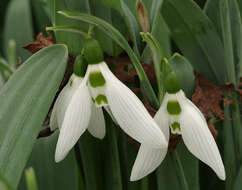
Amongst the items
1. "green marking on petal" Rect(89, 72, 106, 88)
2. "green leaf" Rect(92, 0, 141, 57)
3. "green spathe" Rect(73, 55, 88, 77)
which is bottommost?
"green marking on petal" Rect(89, 72, 106, 88)

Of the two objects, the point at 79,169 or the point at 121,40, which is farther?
the point at 79,169

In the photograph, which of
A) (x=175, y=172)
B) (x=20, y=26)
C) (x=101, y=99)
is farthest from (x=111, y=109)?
(x=20, y=26)

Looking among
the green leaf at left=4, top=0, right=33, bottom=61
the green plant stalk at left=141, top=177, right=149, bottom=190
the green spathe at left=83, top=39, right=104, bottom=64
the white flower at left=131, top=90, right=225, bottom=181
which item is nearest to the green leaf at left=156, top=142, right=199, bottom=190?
the green plant stalk at left=141, top=177, right=149, bottom=190

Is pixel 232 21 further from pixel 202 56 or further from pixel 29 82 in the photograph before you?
pixel 29 82

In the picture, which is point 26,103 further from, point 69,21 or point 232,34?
point 232,34

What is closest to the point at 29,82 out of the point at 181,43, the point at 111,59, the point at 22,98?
the point at 22,98

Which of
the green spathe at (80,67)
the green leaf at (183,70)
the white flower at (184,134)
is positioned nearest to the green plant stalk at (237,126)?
the green leaf at (183,70)

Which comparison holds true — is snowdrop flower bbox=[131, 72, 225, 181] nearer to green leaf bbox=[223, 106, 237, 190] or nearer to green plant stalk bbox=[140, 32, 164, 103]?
green plant stalk bbox=[140, 32, 164, 103]
